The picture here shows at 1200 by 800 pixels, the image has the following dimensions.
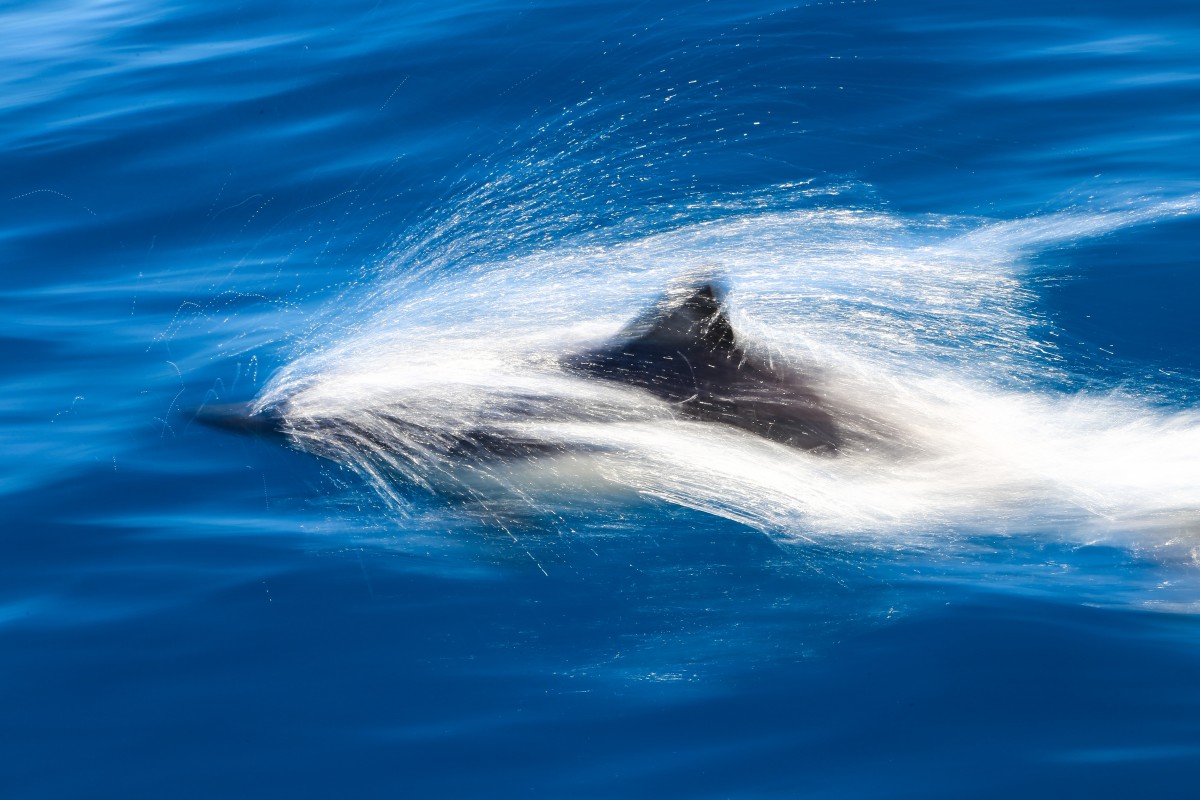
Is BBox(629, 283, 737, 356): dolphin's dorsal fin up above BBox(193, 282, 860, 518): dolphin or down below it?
above

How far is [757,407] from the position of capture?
288 inches

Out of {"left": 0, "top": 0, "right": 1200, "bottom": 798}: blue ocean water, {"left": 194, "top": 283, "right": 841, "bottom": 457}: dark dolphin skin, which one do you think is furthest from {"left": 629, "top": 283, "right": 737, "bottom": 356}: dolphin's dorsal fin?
{"left": 0, "top": 0, "right": 1200, "bottom": 798}: blue ocean water

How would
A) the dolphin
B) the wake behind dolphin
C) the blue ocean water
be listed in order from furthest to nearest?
the dolphin → the wake behind dolphin → the blue ocean water

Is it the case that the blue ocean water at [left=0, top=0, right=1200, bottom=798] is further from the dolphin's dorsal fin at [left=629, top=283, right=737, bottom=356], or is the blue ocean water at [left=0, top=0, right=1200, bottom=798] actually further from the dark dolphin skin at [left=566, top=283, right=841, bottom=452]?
the dolphin's dorsal fin at [left=629, top=283, right=737, bottom=356]

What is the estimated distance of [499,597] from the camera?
6.02 meters

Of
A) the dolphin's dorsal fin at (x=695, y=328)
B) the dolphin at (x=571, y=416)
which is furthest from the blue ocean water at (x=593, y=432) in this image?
the dolphin's dorsal fin at (x=695, y=328)

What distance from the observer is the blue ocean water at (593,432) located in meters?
5.07

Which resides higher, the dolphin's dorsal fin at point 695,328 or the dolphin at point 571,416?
the dolphin's dorsal fin at point 695,328

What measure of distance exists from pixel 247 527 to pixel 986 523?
364 cm

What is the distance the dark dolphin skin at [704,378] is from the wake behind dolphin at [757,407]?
13mm

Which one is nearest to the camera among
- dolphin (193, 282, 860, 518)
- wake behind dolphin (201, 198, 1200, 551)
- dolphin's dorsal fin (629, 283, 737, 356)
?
wake behind dolphin (201, 198, 1200, 551)

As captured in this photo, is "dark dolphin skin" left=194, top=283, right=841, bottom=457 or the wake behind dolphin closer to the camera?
the wake behind dolphin

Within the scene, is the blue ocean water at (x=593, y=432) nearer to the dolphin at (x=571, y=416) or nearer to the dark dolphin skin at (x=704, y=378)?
the dolphin at (x=571, y=416)

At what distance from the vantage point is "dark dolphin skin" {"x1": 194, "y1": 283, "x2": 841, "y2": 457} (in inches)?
286
